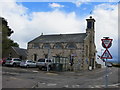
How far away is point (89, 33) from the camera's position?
45.2m

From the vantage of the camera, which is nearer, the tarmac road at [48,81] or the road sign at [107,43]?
the road sign at [107,43]

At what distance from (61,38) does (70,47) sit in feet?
14.5

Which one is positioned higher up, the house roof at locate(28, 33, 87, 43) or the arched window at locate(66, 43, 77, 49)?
the house roof at locate(28, 33, 87, 43)

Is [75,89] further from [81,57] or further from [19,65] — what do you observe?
[81,57]

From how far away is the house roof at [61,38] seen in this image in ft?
143

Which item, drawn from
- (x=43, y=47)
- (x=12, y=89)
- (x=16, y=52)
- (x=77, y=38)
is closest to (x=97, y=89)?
(x=12, y=89)

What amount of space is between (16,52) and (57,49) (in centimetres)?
1434

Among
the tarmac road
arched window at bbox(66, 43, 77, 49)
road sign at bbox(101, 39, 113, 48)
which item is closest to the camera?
road sign at bbox(101, 39, 113, 48)

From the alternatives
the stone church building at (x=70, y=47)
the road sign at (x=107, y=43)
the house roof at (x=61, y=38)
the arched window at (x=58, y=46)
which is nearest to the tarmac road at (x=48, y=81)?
the road sign at (x=107, y=43)

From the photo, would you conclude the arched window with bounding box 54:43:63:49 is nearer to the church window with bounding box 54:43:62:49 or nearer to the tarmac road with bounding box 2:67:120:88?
the church window with bounding box 54:43:62:49

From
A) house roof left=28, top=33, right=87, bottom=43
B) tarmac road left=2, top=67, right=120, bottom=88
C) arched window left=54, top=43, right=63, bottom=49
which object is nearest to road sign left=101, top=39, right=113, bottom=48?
tarmac road left=2, top=67, right=120, bottom=88

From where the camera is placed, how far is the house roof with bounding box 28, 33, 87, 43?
43.7 metres

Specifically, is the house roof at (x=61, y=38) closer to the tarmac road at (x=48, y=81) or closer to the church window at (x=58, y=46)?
the church window at (x=58, y=46)

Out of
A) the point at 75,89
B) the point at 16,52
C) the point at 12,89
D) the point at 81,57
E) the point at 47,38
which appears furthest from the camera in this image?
the point at 16,52
